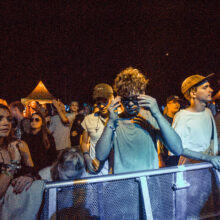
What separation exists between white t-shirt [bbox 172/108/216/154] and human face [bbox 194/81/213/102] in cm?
24

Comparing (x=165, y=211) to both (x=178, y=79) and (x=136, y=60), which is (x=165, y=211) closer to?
(x=178, y=79)

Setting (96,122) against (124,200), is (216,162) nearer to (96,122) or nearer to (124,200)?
(124,200)

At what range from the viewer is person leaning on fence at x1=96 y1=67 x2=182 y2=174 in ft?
5.09

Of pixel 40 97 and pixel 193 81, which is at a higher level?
pixel 40 97

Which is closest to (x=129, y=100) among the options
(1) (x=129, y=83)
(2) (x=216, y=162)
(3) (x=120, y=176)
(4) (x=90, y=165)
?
(1) (x=129, y=83)

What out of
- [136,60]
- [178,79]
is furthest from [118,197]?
[136,60]

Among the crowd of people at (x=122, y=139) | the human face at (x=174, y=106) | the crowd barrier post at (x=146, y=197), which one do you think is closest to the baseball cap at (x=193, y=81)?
the crowd of people at (x=122, y=139)

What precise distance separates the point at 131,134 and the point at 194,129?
1.14 meters

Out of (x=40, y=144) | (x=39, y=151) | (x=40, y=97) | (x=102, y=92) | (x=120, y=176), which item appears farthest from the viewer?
(x=40, y=97)

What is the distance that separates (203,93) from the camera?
245cm

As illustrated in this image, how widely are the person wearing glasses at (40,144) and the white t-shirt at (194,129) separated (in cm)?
240

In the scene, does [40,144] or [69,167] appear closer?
[69,167]

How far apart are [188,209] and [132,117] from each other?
42.5 inches

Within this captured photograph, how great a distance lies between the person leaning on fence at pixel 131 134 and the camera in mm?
1553
